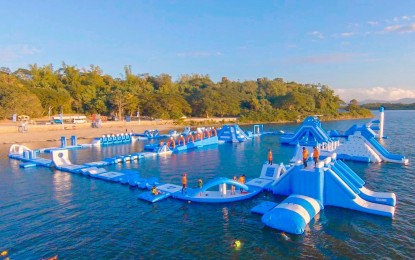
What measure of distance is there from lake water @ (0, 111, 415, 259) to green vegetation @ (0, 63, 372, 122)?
62.6m

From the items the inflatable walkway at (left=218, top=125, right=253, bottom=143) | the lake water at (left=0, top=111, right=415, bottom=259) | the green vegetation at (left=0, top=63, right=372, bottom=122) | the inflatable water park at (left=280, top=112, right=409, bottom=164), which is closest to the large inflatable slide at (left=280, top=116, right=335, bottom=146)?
the inflatable water park at (left=280, top=112, right=409, bottom=164)

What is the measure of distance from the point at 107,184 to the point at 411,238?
2097 cm

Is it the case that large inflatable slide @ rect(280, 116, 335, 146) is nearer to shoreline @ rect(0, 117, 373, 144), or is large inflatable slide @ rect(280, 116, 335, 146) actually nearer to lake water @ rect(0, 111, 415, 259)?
lake water @ rect(0, 111, 415, 259)

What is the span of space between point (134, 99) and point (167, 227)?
85.4 meters

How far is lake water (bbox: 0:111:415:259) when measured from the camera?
13398 millimetres

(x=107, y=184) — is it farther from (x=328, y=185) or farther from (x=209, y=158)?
(x=328, y=185)

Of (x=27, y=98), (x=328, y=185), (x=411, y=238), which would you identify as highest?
(x=27, y=98)

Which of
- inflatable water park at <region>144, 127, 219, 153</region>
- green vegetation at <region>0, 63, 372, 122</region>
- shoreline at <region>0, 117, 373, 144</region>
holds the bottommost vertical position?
inflatable water park at <region>144, 127, 219, 153</region>

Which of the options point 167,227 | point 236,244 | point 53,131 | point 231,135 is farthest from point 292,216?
point 53,131

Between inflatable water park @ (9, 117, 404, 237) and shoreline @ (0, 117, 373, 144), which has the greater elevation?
shoreline @ (0, 117, 373, 144)

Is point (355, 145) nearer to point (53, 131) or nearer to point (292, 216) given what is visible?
point (292, 216)

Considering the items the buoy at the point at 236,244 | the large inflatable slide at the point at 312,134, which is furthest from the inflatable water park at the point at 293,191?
the large inflatable slide at the point at 312,134

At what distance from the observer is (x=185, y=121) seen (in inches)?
3688

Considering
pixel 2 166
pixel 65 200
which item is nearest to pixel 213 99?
pixel 2 166
